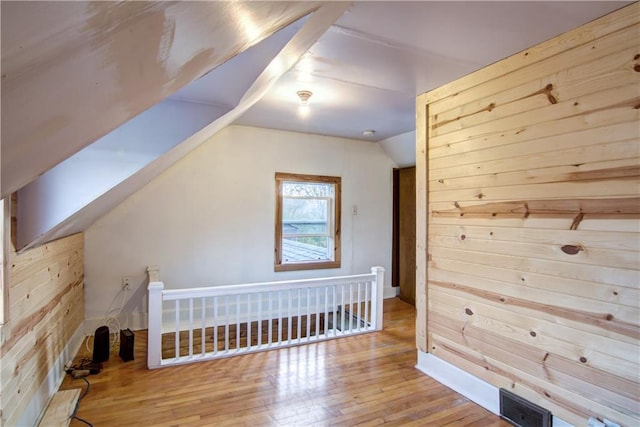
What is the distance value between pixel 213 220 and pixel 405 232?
2.80 meters

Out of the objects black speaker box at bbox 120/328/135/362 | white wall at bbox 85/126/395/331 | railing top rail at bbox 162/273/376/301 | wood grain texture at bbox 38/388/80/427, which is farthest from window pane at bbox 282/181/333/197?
wood grain texture at bbox 38/388/80/427

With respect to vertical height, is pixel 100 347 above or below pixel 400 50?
below

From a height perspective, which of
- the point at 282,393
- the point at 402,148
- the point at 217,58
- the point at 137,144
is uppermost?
the point at 402,148

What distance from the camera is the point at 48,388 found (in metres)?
2.27

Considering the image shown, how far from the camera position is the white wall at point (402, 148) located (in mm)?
4438

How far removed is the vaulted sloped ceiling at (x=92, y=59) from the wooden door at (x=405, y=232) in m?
3.92

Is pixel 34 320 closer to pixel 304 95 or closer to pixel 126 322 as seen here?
pixel 126 322

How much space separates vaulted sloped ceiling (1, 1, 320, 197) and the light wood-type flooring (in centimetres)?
177

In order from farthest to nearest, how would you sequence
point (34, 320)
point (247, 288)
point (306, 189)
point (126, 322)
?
point (306, 189)
point (126, 322)
point (247, 288)
point (34, 320)

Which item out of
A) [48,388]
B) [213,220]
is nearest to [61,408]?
[48,388]

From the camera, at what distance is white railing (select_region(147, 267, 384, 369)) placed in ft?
9.36

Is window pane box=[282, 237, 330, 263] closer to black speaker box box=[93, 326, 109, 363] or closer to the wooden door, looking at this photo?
Result: the wooden door

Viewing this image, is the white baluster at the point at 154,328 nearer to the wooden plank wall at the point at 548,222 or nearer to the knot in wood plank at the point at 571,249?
the wooden plank wall at the point at 548,222

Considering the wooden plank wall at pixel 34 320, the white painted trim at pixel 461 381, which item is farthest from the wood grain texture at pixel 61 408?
the white painted trim at pixel 461 381
